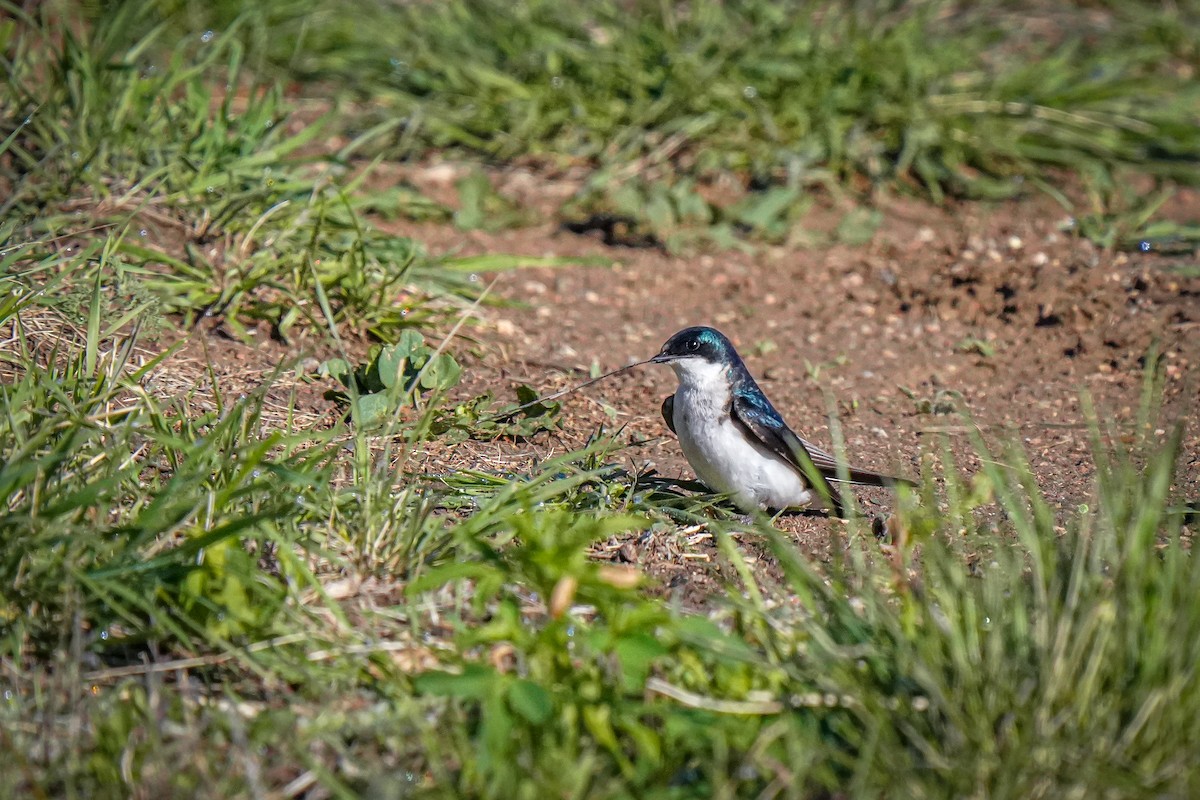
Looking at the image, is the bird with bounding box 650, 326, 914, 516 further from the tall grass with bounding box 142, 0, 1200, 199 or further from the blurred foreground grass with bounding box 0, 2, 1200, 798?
the tall grass with bounding box 142, 0, 1200, 199

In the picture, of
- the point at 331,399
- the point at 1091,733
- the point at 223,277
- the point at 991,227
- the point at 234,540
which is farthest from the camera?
the point at 991,227

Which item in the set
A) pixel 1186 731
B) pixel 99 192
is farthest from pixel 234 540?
pixel 99 192

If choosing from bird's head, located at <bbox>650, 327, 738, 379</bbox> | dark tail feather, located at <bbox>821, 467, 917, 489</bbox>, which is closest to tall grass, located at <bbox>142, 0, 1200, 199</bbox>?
bird's head, located at <bbox>650, 327, 738, 379</bbox>

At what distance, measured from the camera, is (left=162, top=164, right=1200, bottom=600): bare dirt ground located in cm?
498

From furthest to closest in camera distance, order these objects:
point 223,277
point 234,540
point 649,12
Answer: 1. point 649,12
2. point 223,277
3. point 234,540

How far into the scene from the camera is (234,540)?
3061mm

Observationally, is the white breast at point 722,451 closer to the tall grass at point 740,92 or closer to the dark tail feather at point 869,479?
the dark tail feather at point 869,479

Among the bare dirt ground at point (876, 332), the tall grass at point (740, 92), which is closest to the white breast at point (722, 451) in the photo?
the bare dirt ground at point (876, 332)

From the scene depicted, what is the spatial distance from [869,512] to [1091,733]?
6.40ft

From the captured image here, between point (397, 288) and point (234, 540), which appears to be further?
point (397, 288)

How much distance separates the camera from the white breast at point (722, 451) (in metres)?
4.32

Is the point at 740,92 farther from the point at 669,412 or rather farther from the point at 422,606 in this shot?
the point at 422,606

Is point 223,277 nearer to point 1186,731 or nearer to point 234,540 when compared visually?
point 234,540

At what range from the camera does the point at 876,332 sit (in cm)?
616
